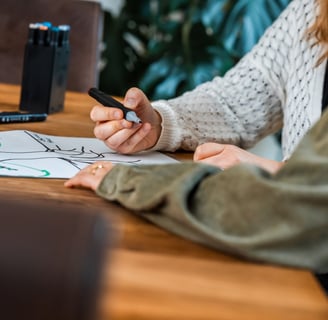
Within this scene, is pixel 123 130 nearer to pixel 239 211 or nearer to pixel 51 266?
pixel 239 211

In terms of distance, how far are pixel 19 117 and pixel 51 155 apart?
284mm

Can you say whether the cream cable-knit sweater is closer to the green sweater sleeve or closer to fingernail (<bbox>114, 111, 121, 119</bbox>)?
fingernail (<bbox>114, 111, 121, 119</bbox>)

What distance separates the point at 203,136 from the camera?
1.31 m

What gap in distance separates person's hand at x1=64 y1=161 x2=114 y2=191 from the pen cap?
1.93ft

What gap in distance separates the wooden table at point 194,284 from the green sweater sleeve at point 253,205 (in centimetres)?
1

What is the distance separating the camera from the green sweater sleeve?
0.63 meters

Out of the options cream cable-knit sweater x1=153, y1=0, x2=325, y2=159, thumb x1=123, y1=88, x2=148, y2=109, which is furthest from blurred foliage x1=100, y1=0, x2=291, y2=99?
thumb x1=123, y1=88, x2=148, y2=109

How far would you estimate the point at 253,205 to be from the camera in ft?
2.17

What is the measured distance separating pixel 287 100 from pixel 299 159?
757 mm

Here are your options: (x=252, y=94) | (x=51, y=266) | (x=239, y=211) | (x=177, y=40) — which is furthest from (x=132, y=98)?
(x=177, y=40)

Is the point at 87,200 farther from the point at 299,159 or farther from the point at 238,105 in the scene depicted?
the point at 238,105

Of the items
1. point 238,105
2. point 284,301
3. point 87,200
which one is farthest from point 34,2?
point 284,301

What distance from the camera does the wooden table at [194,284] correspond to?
54 cm

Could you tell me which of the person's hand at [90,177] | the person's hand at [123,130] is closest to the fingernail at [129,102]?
the person's hand at [123,130]
